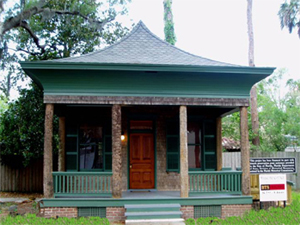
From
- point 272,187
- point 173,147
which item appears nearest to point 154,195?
point 173,147

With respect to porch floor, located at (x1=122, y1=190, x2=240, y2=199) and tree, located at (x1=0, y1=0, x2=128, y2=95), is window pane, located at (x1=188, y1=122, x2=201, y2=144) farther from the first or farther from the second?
tree, located at (x1=0, y1=0, x2=128, y2=95)

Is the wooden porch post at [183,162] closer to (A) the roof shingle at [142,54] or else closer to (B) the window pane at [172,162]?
(A) the roof shingle at [142,54]

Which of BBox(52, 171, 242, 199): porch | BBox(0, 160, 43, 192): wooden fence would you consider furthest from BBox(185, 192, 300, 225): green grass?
BBox(0, 160, 43, 192): wooden fence

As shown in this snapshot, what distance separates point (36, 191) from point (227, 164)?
9855 mm

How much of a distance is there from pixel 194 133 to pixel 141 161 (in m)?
2.13

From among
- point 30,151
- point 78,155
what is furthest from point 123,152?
point 30,151

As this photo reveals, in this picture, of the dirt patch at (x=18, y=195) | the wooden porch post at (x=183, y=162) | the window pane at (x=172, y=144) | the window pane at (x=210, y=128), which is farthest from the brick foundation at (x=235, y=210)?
the dirt patch at (x=18, y=195)

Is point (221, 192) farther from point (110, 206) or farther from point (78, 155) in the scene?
point (78, 155)

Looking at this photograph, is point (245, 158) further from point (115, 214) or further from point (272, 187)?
point (115, 214)

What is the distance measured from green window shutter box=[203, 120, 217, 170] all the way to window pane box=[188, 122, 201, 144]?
221 millimetres

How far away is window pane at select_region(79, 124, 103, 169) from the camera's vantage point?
40.0 ft

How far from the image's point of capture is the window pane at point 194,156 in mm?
12445

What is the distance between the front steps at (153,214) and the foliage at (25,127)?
6.32 m

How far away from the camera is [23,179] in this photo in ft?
56.1
